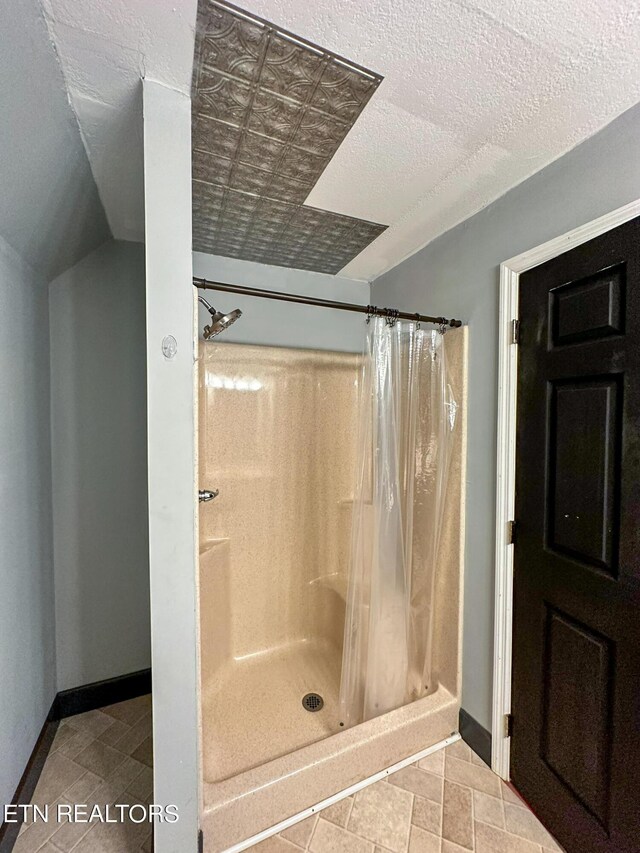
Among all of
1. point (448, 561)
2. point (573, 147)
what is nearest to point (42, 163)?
point (573, 147)

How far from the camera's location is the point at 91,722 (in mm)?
1648

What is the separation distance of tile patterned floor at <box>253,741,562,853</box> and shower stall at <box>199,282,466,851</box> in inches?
2.8

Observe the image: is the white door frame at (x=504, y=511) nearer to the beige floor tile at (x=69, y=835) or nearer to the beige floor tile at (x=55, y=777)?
the beige floor tile at (x=69, y=835)

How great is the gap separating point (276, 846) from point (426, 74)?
236cm

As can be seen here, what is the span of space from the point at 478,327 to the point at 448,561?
1096mm

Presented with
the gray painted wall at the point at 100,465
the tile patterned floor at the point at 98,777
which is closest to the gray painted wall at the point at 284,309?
the gray painted wall at the point at 100,465

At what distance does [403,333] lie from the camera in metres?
1.57

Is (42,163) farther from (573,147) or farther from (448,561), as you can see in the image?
(448,561)

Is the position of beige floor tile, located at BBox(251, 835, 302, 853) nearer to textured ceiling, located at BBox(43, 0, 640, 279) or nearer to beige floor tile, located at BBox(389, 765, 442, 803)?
beige floor tile, located at BBox(389, 765, 442, 803)

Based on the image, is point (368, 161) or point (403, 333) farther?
point (403, 333)

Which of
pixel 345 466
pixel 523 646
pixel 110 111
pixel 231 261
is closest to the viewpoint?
pixel 110 111

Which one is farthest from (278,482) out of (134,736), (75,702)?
(75,702)

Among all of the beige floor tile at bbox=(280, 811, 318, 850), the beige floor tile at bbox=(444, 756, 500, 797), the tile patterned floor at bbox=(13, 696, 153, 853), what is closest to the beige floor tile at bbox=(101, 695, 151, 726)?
the tile patterned floor at bbox=(13, 696, 153, 853)

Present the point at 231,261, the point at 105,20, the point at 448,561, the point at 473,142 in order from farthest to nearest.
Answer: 1. the point at 231,261
2. the point at 448,561
3. the point at 473,142
4. the point at 105,20
